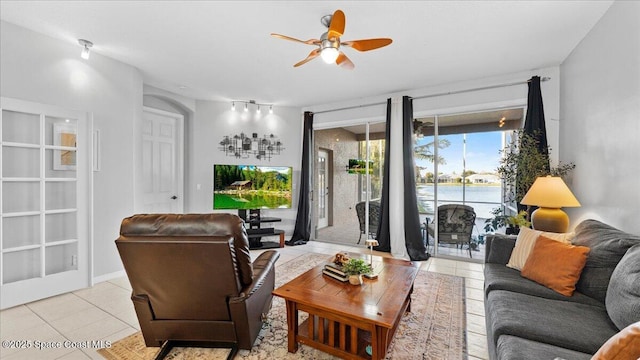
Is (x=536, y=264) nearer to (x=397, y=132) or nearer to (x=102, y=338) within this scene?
(x=397, y=132)

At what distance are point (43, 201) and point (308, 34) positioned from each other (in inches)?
132

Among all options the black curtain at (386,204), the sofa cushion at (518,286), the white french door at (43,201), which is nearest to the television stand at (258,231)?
the black curtain at (386,204)

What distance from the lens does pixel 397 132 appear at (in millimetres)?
4660

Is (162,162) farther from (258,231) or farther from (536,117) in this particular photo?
(536,117)

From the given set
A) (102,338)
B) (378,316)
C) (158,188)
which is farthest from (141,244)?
(158,188)

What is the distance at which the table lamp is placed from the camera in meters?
2.71

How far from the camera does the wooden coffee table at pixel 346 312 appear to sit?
172 cm

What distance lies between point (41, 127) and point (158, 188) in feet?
6.67

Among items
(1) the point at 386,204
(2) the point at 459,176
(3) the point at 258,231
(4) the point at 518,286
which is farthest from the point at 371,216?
(4) the point at 518,286

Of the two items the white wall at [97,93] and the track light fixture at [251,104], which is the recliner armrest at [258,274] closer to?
the white wall at [97,93]

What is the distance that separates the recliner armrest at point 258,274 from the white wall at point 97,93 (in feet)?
8.09

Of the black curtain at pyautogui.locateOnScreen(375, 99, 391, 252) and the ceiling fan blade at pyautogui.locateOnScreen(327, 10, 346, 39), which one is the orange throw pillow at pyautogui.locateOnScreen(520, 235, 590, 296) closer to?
the ceiling fan blade at pyautogui.locateOnScreen(327, 10, 346, 39)

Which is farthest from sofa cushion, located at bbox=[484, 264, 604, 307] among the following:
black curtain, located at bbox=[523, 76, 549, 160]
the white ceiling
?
the white ceiling

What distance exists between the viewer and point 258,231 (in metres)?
4.96
